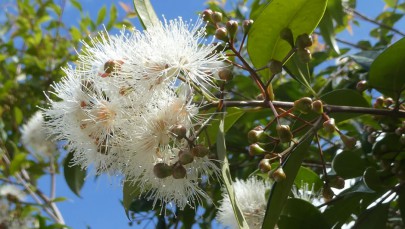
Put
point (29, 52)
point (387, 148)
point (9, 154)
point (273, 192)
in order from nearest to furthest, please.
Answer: point (273, 192)
point (387, 148)
point (9, 154)
point (29, 52)

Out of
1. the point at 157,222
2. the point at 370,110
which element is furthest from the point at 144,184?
the point at 157,222

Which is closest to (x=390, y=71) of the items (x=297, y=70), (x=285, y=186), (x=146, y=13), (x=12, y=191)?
(x=297, y=70)

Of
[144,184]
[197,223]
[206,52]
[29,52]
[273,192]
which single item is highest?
[29,52]

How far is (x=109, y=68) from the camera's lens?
128 centimetres

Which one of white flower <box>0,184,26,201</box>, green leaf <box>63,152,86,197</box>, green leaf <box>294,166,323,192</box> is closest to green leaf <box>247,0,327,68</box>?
green leaf <box>294,166,323,192</box>

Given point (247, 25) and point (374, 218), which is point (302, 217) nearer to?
point (374, 218)

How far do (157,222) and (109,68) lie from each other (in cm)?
128

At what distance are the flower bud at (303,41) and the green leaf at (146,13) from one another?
0.39 meters

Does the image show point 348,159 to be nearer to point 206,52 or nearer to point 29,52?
point 206,52

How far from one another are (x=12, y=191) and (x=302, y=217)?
277 cm

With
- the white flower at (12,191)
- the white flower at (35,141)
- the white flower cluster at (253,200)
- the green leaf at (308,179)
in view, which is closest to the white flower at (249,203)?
the white flower cluster at (253,200)

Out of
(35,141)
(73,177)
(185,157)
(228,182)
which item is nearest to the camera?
(228,182)

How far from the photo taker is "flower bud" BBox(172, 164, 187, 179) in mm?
1260

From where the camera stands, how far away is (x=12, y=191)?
3658 mm
